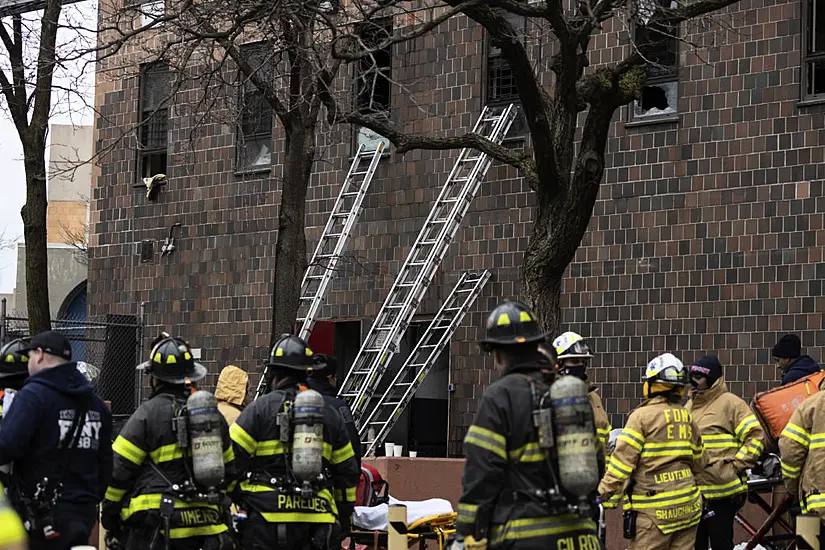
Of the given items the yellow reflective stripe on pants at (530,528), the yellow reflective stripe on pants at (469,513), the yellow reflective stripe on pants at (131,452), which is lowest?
the yellow reflective stripe on pants at (530,528)

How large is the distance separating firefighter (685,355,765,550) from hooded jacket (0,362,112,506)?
5.32 meters

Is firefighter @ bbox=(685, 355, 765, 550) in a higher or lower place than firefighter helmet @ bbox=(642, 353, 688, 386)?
lower

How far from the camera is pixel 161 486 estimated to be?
913 cm

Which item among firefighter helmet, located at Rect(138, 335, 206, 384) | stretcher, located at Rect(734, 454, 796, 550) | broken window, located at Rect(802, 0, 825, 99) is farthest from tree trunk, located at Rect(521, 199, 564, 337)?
firefighter helmet, located at Rect(138, 335, 206, 384)

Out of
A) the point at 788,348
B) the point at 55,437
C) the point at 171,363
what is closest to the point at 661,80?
the point at 788,348

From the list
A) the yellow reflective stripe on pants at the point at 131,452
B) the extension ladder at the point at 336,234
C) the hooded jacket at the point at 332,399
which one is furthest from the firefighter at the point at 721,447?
the extension ladder at the point at 336,234

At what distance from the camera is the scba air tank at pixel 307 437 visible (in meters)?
9.27

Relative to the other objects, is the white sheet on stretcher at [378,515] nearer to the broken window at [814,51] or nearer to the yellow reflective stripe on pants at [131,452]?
the yellow reflective stripe on pants at [131,452]

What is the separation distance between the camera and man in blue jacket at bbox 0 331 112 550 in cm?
857

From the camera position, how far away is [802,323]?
16.0 metres

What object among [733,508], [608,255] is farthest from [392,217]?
[733,508]

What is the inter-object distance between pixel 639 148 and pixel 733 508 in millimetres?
6416

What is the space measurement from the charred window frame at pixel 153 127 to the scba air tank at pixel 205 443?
14906 mm

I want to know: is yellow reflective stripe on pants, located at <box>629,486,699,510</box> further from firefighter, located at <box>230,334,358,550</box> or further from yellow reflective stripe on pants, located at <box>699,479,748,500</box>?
firefighter, located at <box>230,334,358,550</box>
